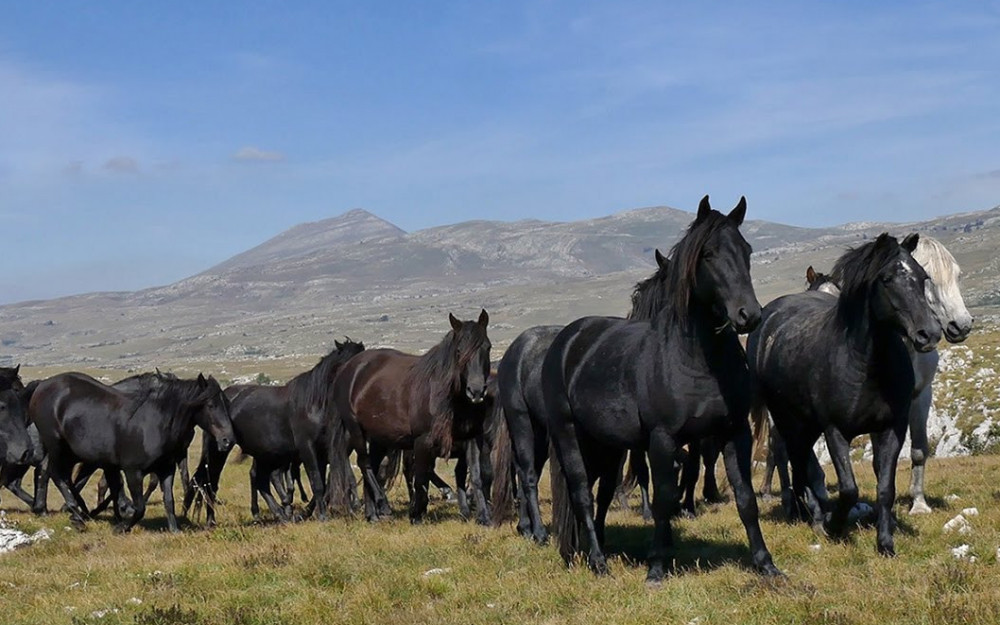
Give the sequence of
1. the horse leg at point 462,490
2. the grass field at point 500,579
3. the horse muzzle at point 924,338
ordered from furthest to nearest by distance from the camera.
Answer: the horse leg at point 462,490 → the horse muzzle at point 924,338 → the grass field at point 500,579

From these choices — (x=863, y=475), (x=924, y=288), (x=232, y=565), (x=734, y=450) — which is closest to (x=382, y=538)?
(x=232, y=565)

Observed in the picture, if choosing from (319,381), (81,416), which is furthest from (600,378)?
(81,416)

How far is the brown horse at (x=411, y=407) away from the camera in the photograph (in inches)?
522

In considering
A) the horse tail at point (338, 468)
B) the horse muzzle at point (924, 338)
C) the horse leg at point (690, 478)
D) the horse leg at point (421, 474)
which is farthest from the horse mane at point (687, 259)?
the horse tail at point (338, 468)

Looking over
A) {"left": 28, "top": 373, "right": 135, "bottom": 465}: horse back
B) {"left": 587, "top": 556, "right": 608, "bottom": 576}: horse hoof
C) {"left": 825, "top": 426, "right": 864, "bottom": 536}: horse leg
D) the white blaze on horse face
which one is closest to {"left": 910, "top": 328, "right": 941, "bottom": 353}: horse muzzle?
the white blaze on horse face

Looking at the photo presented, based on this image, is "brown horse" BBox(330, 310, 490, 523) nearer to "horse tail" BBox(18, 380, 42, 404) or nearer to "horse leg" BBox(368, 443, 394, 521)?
"horse leg" BBox(368, 443, 394, 521)

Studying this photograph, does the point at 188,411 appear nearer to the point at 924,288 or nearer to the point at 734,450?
the point at 734,450

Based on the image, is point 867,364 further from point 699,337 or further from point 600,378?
point 600,378

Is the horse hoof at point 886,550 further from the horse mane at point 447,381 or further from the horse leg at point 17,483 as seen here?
the horse leg at point 17,483

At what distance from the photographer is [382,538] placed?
11492mm

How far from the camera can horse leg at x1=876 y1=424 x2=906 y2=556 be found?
27.2 ft

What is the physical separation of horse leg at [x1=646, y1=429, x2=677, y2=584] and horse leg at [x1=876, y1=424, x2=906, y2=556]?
6.25 ft

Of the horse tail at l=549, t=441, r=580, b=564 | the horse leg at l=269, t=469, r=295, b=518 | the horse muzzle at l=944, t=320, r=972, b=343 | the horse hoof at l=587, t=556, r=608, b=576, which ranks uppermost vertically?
the horse muzzle at l=944, t=320, r=972, b=343

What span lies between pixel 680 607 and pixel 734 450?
1.49 meters
